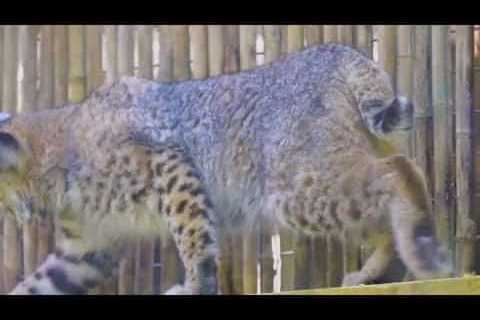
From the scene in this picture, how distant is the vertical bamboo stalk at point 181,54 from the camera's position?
5.20 metres

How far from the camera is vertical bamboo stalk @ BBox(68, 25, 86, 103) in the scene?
521cm

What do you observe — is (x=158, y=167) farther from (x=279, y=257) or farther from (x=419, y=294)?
(x=419, y=294)

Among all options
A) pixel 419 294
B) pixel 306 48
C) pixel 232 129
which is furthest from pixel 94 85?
pixel 419 294

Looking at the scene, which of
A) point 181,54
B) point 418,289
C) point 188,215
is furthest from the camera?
point 181,54

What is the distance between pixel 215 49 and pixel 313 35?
0.48 metres

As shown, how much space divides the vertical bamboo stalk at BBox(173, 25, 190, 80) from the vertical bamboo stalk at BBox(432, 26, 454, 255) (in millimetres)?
1208

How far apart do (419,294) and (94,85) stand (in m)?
1.84


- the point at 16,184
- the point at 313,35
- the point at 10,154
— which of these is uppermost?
the point at 313,35

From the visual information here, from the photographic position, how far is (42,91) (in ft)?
17.1

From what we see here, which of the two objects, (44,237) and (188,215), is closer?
(188,215)

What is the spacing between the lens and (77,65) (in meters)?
5.22

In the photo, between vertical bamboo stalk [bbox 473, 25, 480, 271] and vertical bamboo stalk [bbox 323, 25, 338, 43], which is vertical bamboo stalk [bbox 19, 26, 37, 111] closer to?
vertical bamboo stalk [bbox 323, 25, 338, 43]

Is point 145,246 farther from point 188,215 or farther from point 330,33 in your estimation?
point 330,33

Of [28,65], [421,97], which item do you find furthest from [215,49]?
[421,97]
